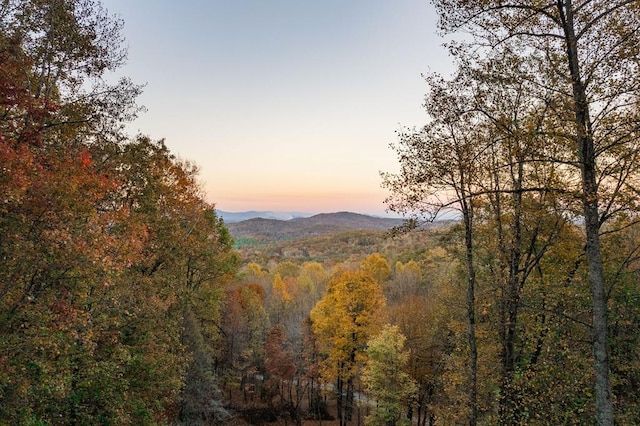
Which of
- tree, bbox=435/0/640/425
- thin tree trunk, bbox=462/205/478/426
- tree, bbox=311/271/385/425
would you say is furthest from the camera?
tree, bbox=311/271/385/425

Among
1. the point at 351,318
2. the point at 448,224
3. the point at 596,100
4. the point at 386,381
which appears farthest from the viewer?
the point at 351,318

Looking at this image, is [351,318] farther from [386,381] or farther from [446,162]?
[446,162]

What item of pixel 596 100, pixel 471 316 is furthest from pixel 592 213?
pixel 471 316

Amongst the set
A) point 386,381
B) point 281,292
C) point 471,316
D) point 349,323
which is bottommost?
point 281,292

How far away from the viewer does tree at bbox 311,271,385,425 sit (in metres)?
24.1

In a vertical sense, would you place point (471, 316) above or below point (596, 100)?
below

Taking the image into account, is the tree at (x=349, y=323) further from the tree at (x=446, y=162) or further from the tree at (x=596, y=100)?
the tree at (x=596, y=100)

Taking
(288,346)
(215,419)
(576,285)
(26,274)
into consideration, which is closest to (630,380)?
(576,285)

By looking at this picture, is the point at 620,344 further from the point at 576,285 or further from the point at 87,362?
the point at 87,362

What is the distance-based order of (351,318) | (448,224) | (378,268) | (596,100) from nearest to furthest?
(596,100), (448,224), (351,318), (378,268)

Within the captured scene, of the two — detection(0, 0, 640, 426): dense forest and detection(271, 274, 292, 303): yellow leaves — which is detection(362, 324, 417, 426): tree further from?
detection(271, 274, 292, 303): yellow leaves

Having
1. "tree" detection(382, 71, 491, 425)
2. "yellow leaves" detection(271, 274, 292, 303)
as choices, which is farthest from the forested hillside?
"yellow leaves" detection(271, 274, 292, 303)

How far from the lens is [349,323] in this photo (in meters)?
24.2

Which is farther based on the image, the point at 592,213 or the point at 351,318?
the point at 351,318
